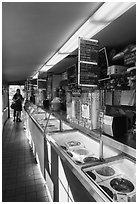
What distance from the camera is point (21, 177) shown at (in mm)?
2873

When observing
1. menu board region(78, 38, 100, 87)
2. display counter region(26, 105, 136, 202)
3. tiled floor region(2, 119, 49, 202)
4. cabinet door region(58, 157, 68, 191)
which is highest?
menu board region(78, 38, 100, 87)

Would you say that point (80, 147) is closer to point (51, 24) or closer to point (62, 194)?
point (62, 194)

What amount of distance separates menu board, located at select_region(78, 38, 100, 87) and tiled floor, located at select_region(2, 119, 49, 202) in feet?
6.64

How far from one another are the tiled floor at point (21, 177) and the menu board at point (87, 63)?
2024 mm

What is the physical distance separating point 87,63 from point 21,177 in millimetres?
2676

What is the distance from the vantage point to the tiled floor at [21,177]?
2.32 meters

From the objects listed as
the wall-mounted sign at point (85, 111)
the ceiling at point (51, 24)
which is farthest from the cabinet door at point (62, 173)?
the ceiling at point (51, 24)

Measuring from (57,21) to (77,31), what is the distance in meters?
0.37

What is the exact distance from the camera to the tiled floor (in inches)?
91.4

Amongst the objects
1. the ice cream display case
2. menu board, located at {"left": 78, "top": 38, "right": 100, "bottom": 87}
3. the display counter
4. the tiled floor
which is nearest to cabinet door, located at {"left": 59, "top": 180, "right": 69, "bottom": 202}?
the display counter

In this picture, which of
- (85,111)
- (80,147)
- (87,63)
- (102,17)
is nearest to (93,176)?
(85,111)

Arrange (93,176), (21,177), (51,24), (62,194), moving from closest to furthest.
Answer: (93,176), (62,194), (51,24), (21,177)

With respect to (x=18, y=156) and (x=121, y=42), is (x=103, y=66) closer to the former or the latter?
(x=121, y=42)

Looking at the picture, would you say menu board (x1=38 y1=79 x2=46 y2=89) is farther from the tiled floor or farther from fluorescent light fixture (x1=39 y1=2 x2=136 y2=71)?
fluorescent light fixture (x1=39 y1=2 x2=136 y2=71)
